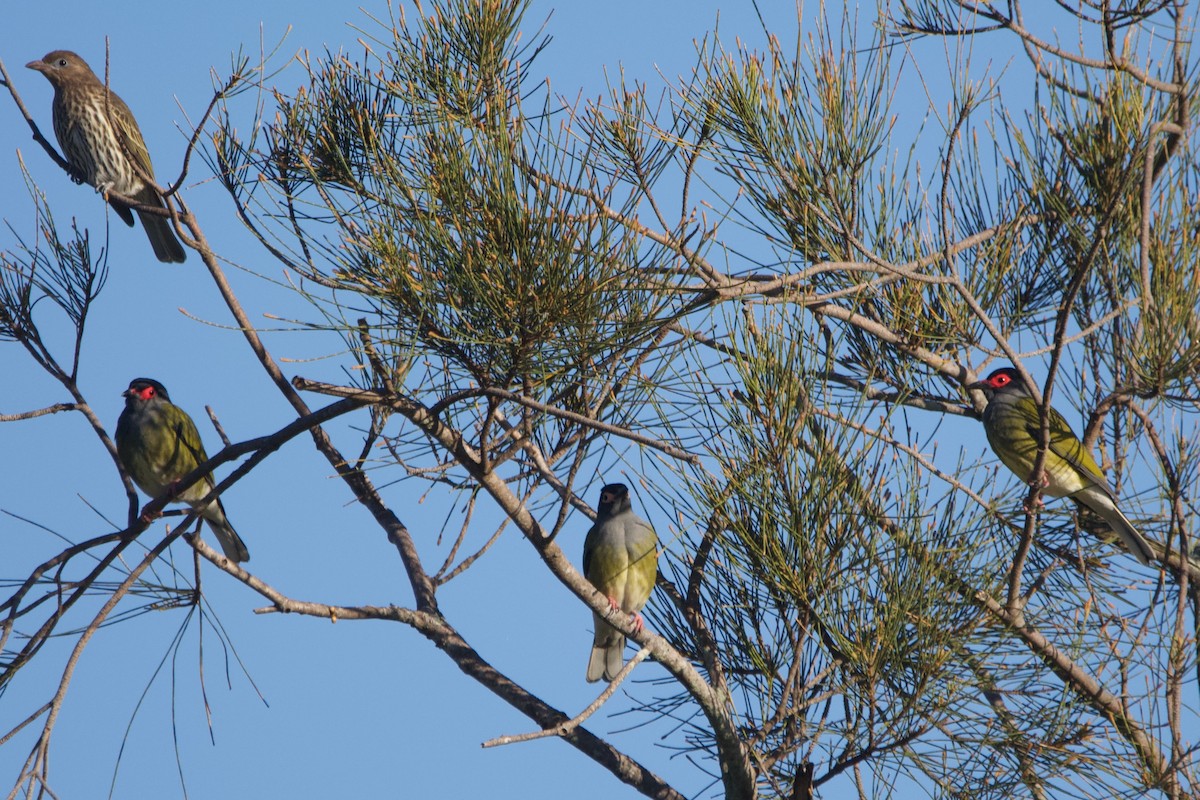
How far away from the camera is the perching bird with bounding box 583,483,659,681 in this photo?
3949 mm

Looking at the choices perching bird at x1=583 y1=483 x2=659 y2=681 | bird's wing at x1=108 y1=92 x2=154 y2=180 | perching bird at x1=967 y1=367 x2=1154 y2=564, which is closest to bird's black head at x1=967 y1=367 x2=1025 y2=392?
perching bird at x1=967 y1=367 x2=1154 y2=564

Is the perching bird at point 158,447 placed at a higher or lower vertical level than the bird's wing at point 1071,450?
higher

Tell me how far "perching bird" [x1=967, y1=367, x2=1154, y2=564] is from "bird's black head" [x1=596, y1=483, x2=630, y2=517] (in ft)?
4.37

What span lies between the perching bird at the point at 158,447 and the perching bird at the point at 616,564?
1430 mm

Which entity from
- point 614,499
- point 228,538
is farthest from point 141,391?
point 614,499

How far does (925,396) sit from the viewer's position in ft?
12.5

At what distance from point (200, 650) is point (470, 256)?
1296 millimetres

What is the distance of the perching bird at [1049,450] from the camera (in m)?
3.40

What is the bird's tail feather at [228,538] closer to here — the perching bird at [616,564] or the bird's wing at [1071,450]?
the perching bird at [616,564]

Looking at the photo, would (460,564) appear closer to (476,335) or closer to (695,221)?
(476,335)

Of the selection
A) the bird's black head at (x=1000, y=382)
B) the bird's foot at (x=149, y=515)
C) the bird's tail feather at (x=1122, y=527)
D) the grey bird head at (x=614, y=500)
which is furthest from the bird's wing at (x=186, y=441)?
the bird's tail feather at (x=1122, y=527)

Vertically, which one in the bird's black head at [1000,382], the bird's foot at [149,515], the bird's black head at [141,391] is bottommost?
the bird's foot at [149,515]

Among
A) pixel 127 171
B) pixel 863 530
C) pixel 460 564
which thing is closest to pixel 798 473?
pixel 863 530

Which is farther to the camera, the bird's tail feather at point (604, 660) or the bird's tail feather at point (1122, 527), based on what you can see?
the bird's tail feather at point (604, 660)
